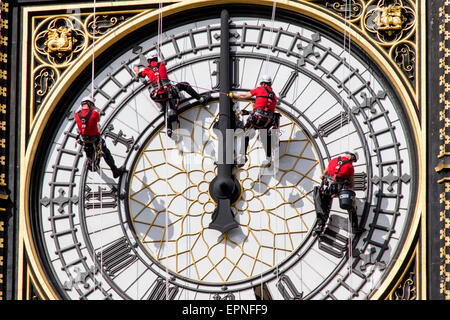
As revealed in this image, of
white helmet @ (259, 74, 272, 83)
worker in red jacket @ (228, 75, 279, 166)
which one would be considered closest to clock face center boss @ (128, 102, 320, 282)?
worker in red jacket @ (228, 75, 279, 166)

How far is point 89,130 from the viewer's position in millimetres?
20156

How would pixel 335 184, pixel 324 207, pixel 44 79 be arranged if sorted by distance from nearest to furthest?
pixel 335 184
pixel 324 207
pixel 44 79

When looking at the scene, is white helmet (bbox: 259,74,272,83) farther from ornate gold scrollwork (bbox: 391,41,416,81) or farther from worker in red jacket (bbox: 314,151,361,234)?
ornate gold scrollwork (bbox: 391,41,416,81)

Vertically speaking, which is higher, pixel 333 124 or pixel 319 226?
pixel 333 124

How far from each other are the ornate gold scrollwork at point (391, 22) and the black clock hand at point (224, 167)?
1.72 metres

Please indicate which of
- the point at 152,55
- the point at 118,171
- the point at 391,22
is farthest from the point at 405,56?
the point at 118,171

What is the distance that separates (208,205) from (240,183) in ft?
1.50

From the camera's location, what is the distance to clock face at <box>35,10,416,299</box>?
65.7 feet

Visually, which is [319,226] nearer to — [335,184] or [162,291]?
[335,184]

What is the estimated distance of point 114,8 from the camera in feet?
68.8

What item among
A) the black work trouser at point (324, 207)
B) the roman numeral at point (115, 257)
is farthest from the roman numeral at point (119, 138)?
the black work trouser at point (324, 207)

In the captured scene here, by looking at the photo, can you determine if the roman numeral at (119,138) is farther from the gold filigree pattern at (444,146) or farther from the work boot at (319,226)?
the gold filigree pattern at (444,146)

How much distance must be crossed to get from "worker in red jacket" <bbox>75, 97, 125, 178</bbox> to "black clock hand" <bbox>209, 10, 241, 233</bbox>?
4.20 feet
